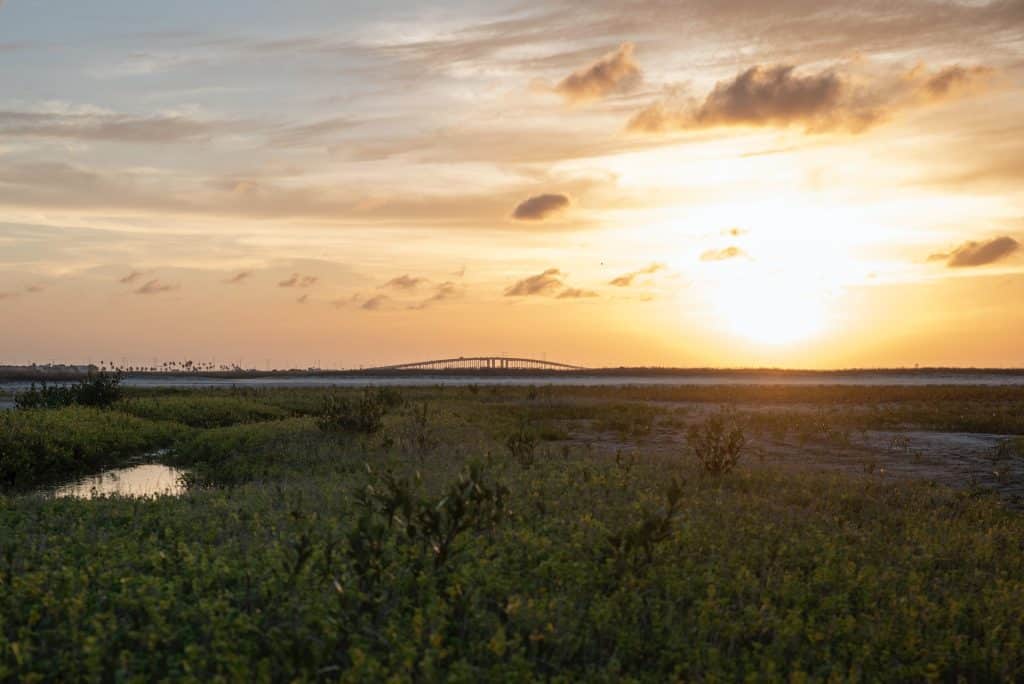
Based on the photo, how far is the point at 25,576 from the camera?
10047 millimetres

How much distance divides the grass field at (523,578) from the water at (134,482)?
126cm

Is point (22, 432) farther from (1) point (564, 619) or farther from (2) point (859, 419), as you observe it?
(2) point (859, 419)

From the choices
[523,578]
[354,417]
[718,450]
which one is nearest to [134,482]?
[354,417]

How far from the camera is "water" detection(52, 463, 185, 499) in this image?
21.2 meters

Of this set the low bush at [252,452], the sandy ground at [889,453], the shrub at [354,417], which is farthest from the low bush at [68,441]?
the sandy ground at [889,453]

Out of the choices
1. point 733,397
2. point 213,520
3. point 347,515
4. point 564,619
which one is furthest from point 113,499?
point 733,397

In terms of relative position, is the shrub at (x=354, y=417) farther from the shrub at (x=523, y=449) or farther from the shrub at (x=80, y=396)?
the shrub at (x=80, y=396)

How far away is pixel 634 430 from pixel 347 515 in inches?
761

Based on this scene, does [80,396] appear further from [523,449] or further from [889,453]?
[889,453]

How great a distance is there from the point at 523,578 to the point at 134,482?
614 inches

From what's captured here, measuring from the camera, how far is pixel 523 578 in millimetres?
10891

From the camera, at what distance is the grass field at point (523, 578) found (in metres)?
8.42

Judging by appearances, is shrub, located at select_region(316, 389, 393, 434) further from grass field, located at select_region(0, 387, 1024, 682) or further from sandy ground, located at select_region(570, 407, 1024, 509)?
sandy ground, located at select_region(570, 407, 1024, 509)

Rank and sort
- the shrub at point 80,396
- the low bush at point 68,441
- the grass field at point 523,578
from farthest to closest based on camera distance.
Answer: the shrub at point 80,396, the low bush at point 68,441, the grass field at point 523,578
